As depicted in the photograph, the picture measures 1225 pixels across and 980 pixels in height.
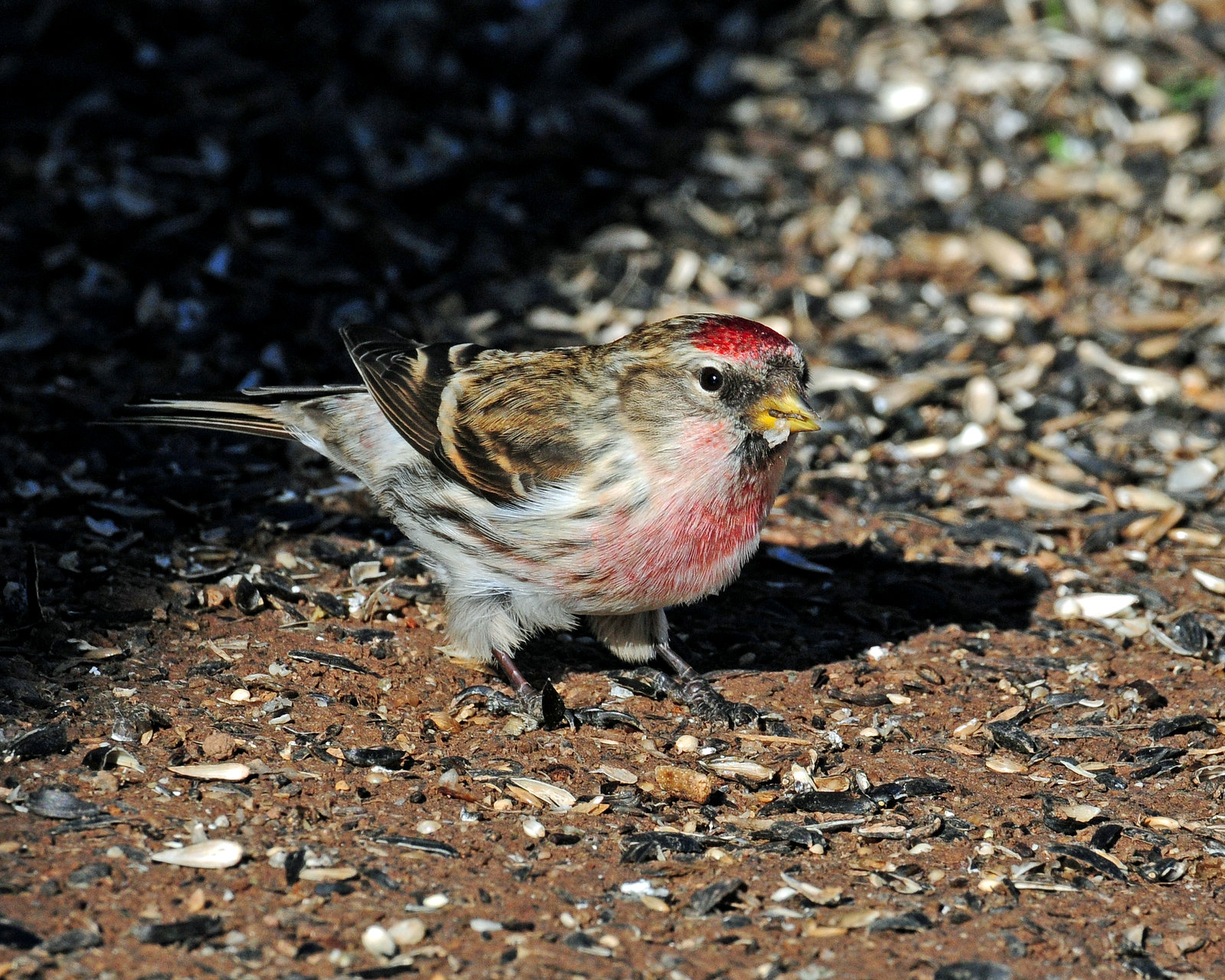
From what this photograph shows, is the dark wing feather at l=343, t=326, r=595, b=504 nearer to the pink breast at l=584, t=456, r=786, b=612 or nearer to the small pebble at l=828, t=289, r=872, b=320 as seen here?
the pink breast at l=584, t=456, r=786, b=612

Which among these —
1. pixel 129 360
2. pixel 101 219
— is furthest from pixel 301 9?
pixel 129 360

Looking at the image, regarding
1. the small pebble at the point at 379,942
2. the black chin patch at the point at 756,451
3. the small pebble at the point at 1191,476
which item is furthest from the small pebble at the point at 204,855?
the small pebble at the point at 1191,476

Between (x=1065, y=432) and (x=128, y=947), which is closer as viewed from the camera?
(x=128, y=947)

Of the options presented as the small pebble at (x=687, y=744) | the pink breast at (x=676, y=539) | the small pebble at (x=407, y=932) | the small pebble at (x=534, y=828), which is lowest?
the small pebble at (x=687, y=744)

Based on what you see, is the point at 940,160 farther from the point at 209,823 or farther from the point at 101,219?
the point at 209,823

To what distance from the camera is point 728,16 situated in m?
8.91

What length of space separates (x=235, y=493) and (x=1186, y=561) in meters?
3.49

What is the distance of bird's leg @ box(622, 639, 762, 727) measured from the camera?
4.34m

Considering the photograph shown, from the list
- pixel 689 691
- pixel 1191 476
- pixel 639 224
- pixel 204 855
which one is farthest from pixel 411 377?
pixel 1191 476

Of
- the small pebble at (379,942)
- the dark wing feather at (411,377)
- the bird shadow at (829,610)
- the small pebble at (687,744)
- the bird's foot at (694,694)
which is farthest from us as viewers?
the bird shadow at (829,610)

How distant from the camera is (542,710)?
13.9ft

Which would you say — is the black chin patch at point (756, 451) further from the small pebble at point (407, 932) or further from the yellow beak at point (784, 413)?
the small pebble at point (407, 932)

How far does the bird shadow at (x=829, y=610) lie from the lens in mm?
4766

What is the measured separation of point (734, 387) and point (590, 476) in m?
0.48
